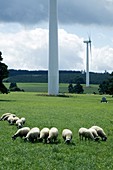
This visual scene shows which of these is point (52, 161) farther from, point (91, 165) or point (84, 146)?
point (84, 146)

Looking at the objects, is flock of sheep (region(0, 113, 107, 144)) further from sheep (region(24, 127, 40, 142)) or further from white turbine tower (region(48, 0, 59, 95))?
white turbine tower (region(48, 0, 59, 95))

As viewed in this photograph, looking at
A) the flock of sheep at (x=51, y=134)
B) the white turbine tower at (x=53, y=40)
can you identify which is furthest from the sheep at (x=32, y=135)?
the white turbine tower at (x=53, y=40)

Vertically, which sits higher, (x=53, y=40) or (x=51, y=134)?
(x=53, y=40)

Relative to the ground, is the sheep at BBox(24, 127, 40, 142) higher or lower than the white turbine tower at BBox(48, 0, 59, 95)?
lower

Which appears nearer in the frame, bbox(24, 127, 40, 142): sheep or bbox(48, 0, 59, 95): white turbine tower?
bbox(24, 127, 40, 142): sheep

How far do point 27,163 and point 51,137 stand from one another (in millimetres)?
5457

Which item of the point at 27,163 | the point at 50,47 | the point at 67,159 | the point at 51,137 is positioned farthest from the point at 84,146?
the point at 50,47

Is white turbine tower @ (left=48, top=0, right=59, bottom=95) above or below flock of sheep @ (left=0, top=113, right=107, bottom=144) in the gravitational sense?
above

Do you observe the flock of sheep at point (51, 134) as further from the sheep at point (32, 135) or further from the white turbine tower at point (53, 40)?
the white turbine tower at point (53, 40)

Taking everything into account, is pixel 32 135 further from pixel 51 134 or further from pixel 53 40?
pixel 53 40

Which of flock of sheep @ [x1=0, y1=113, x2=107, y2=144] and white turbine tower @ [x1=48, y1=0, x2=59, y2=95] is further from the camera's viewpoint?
white turbine tower @ [x1=48, y1=0, x2=59, y2=95]

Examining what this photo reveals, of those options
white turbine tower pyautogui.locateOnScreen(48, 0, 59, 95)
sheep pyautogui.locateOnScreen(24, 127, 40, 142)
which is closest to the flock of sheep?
sheep pyautogui.locateOnScreen(24, 127, 40, 142)

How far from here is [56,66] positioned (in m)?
126

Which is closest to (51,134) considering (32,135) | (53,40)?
(32,135)
